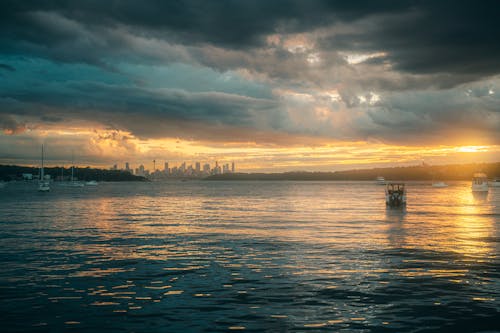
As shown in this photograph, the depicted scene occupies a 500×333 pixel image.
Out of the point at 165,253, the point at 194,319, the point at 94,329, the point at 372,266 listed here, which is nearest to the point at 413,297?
the point at 372,266

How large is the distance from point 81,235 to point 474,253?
35.3 metres

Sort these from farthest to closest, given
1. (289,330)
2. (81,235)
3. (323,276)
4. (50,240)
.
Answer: (81,235), (50,240), (323,276), (289,330)

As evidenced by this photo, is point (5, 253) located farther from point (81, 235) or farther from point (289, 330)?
point (289, 330)

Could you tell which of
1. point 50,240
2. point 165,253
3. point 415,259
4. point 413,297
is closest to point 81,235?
point 50,240

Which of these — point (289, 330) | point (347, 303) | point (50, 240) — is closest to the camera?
point (289, 330)

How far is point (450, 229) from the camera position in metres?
51.0

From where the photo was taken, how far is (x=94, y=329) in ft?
53.7

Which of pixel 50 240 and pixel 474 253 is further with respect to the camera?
pixel 50 240

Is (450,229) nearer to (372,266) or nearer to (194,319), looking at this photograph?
(372,266)

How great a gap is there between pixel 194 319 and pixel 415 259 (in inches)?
754

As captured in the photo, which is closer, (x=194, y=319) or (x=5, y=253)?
(x=194, y=319)

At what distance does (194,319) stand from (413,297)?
1024 cm

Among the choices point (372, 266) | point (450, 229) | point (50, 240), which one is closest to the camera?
point (372, 266)

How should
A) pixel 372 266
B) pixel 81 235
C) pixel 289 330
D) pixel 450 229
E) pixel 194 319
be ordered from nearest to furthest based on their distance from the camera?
1. pixel 289 330
2. pixel 194 319
3. pixel 372 266
4. pixel 81 235
5. pixel 450 229
